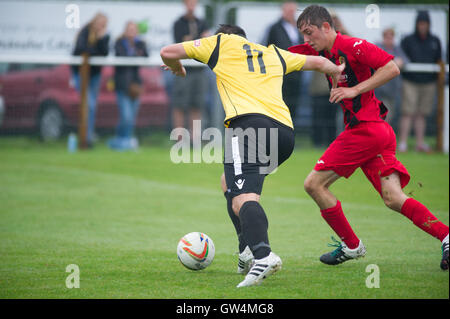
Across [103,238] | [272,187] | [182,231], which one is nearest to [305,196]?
[272,187]

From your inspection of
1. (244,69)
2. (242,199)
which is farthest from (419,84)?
(242,199)

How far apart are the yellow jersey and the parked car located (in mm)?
10381

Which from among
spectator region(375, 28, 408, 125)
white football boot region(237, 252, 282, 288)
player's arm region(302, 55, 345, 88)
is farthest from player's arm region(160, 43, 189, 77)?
spectator region(375, 28, 408, 125)

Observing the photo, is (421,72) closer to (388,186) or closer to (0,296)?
(388,186)

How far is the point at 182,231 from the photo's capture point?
8.23 metres

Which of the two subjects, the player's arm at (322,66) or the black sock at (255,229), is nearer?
the black sock at (255,229)

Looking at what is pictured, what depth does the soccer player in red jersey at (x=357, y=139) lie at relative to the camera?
5820mm

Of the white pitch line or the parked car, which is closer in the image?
the white pitch line

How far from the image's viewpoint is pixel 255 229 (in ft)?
17.1

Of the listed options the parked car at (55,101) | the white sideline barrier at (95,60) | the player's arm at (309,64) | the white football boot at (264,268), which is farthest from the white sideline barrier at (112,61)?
the white football boot at (264,268)

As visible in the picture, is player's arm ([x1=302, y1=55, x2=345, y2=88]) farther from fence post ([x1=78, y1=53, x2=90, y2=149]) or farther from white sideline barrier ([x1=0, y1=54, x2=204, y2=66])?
fence post ([x1=78, y1=53, x2=90, y2=149])

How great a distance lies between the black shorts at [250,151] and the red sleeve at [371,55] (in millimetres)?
978

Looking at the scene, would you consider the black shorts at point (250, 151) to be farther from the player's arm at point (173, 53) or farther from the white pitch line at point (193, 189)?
the white pitch line at point (193, 189)

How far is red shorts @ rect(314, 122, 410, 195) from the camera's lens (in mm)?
6062
